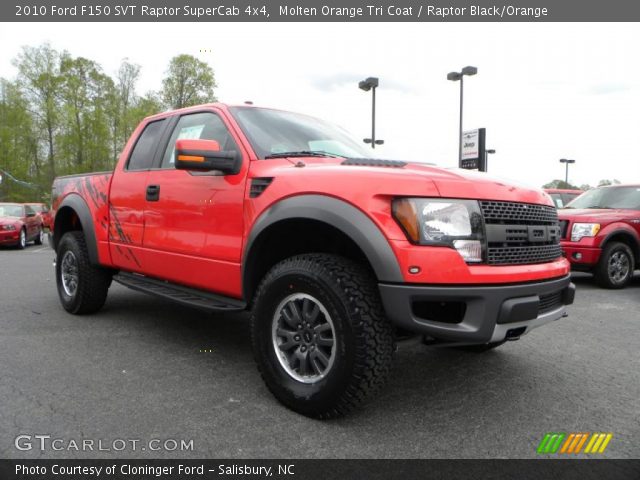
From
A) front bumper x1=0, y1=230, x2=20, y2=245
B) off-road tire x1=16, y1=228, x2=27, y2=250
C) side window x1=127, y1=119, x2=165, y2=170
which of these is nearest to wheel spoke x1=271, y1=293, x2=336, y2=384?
side window x1=127, y1=119, x2=165, y2=170

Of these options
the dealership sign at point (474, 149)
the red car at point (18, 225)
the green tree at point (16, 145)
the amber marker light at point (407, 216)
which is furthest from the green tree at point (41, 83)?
the amber marker light at point (407, 216)

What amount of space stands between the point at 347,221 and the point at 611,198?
7389 millimetres

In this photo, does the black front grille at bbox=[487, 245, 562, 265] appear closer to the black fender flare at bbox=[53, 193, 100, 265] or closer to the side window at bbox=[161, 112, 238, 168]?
the side window at bbox=[161, 112, 238, 168]

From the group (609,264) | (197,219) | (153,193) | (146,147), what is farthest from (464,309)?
(609,264)

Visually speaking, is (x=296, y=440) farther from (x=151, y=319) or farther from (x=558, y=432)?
(x=151, y=319)

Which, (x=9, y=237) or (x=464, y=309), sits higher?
(x=464, y=309)

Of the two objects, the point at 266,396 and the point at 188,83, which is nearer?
the point at 266,396

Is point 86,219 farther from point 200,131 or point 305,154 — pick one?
point 305,154

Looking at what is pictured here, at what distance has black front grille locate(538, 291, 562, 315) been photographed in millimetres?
2658

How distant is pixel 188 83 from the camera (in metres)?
37.2

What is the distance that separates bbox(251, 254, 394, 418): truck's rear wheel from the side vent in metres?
0.49

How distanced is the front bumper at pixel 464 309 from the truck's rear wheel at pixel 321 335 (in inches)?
6.0

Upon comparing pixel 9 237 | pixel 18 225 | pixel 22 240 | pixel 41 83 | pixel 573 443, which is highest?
pixel 41 83

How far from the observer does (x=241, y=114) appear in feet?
11.6
